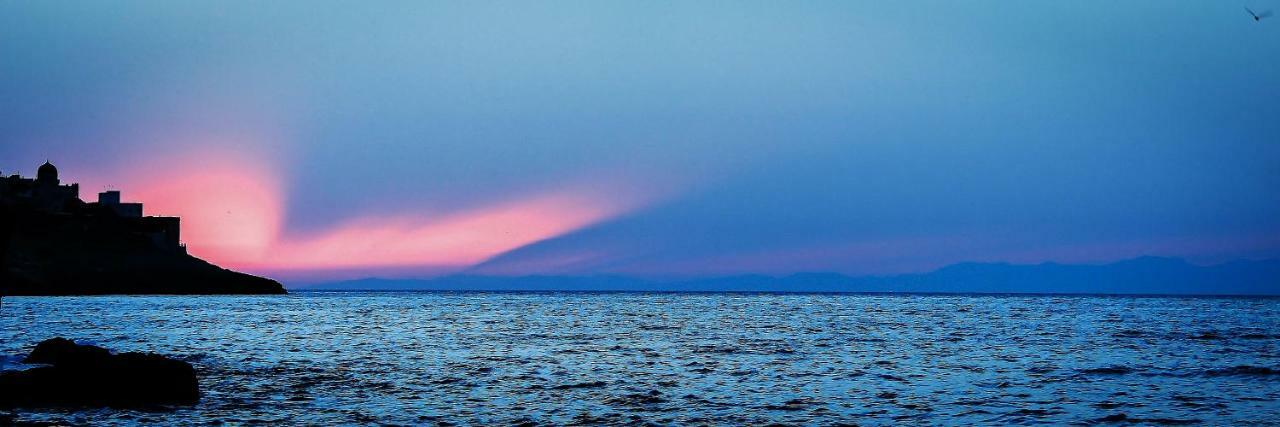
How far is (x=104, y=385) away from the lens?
91.4ft

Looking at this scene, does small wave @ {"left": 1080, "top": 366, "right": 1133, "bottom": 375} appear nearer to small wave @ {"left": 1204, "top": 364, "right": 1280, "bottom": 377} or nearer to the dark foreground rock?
small wave @ {"left": 1204, "top": 364, "right": 1280, "bottom": 377}

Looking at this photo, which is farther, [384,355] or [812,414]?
[384,355]

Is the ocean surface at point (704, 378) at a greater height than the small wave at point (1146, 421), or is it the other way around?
the ocean surface at point (704, 378)

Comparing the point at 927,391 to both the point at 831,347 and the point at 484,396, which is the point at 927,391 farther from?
the point at 831,347

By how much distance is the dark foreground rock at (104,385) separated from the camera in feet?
88.7

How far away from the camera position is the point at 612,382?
34.9 m

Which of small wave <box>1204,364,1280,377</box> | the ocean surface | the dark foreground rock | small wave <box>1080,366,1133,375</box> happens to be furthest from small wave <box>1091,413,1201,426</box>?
the dark foreground rock

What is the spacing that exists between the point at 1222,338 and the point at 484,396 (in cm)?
5746

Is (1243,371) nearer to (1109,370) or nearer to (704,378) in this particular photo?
(1109,370)

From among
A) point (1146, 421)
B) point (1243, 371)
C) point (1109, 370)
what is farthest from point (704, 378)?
point (1243, 371)

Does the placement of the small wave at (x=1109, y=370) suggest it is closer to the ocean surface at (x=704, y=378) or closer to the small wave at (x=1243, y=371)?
the ocean surface at (x=704, y=378)

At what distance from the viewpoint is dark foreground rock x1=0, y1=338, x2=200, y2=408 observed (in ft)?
88.7

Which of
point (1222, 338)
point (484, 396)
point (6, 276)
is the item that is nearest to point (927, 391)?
point (484, 396)

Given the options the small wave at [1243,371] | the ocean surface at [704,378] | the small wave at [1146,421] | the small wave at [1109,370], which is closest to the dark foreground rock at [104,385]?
the ocean surface at [704,378]
